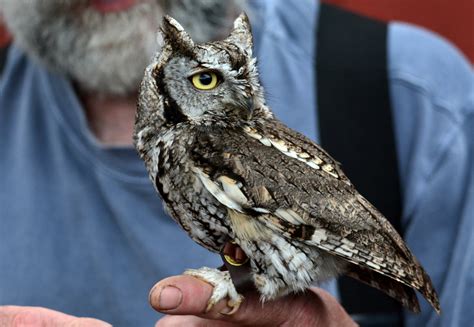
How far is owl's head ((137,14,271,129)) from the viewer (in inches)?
40.5

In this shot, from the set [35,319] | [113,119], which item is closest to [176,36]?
[35,319]

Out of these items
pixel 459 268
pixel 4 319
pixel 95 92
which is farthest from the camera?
pixel 95 92

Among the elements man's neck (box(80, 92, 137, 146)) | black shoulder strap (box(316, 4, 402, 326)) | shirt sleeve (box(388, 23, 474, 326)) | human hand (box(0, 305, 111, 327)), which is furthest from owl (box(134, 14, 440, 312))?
man's neck (box(80, 92, 137, 146))

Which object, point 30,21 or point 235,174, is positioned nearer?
point 235,174

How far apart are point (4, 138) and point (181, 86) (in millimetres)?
1305

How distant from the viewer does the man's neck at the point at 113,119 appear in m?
2.16

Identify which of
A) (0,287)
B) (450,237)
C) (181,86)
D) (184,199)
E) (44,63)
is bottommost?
(0,287)

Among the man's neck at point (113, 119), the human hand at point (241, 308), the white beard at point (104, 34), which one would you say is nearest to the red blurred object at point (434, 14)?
the white beard at point (104, 34)

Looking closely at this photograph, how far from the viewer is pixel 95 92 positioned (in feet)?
7.19

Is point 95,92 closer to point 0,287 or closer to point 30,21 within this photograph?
point 30,21

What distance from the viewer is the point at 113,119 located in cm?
218

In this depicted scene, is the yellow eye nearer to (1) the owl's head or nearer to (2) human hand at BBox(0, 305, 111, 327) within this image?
(1) the owl's head

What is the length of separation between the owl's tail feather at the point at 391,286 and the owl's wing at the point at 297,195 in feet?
0.20

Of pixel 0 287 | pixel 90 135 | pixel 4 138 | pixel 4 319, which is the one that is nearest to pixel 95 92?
pixel 90 135
